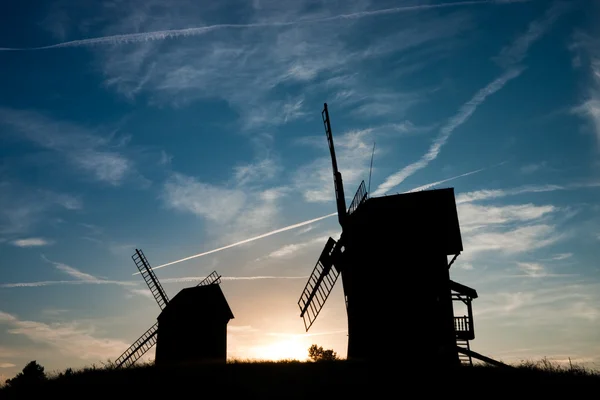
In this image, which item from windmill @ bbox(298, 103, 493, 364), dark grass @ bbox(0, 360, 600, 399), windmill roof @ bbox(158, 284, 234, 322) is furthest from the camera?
windmill roof @ bbox(158, 284, 234, 322)

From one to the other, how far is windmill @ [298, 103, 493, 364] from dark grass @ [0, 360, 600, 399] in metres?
1.46

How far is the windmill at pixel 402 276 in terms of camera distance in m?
19.6

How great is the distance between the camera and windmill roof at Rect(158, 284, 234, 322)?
3888cm

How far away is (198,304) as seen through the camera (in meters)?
39.1

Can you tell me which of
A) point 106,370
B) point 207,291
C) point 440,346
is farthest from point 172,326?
point 440,346

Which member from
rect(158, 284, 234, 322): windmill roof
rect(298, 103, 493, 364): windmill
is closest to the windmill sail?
rect(298, 103, 493, 364): windmill

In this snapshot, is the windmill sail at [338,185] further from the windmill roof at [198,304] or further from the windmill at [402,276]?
the windmill roof at [198,304]

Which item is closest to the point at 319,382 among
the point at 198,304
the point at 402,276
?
the point at 402,276

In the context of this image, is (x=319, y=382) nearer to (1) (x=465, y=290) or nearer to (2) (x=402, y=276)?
(2) (x=402, y=276)

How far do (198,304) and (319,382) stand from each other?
25.4 metres

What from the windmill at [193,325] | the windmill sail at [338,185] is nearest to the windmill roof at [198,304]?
the windmill at [193,325]

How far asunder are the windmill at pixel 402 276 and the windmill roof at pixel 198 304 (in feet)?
67.9

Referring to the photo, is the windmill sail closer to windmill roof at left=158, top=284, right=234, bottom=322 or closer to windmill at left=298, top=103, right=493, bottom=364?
windmill at left=298, top=103, right=493, bottom=364

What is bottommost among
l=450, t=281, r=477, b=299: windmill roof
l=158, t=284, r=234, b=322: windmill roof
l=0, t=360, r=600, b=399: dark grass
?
l=0, t=360, r=600, b=399: dark grass
